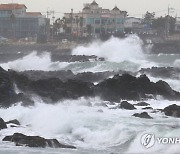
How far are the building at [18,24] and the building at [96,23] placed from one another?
491cm

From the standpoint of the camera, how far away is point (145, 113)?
1761cm

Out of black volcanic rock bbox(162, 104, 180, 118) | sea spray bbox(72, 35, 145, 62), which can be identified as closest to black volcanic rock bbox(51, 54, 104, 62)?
sea spray bbox(72, 35, 145, 62)

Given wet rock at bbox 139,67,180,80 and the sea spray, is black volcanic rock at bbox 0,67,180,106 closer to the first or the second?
wet rock at bbox 139,67,180,80

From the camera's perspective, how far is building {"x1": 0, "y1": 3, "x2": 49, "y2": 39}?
75875mm

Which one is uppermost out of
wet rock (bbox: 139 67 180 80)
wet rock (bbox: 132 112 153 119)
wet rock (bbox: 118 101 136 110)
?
wet rock (bbox: 132 112 153 119)

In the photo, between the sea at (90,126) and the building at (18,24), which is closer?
the sea at (90,126)

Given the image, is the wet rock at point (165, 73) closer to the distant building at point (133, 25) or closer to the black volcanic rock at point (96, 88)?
the black volcanic rock at point (96, 88)

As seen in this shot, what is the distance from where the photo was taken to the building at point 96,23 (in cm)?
7969

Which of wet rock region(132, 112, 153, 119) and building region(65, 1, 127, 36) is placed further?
building region(65, 1, 127, 36)

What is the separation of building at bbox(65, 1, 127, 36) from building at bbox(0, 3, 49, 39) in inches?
193

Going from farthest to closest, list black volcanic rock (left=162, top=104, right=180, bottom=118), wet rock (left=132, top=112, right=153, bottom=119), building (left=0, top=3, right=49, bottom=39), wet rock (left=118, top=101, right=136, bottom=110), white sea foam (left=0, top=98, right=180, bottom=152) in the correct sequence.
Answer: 1. building (left=0, top=3, right=49, bottom=39)
2. wet rock (left=118, top=101, right=136, bottom=110)
3. black volcanic rock (left=162, top=104, right=180, bottom=118)
4. wet rock (left=132, top=112, right=153, bottom=119)
5. white sea foam (left=0, top=98, right=180, bottom=152)

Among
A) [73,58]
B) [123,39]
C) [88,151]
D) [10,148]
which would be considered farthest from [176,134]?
[123,39]

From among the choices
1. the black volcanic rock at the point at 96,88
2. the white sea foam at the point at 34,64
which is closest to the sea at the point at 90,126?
the black volcanic rock at the point at 96,88

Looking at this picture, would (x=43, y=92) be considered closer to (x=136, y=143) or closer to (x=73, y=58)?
(x=136, y=143)
